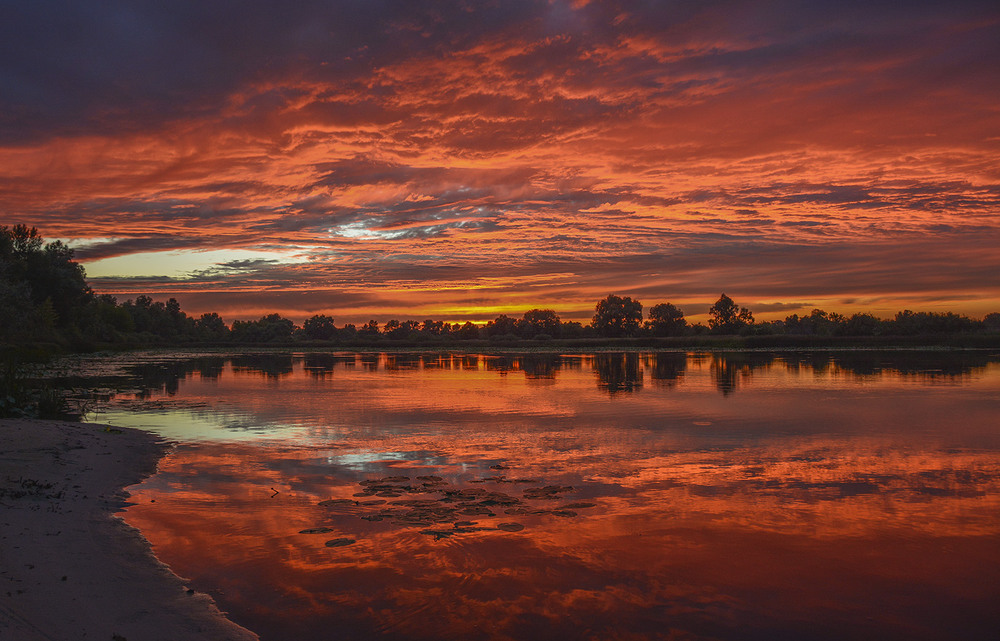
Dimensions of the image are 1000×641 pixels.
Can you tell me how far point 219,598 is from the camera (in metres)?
7.55

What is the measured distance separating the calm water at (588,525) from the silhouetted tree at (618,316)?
502ft

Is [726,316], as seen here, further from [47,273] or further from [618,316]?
[47,273]

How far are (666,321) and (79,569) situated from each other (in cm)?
17074

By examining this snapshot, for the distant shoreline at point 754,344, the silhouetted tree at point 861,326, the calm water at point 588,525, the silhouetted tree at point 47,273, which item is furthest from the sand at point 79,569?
the silhouetted tree at point 861,326

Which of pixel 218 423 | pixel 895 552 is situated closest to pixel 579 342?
pixel 218 423

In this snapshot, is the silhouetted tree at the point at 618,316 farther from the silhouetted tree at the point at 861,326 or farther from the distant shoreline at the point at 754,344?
the silhouetted tree at the point at 861,326

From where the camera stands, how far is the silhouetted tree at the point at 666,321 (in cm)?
16900

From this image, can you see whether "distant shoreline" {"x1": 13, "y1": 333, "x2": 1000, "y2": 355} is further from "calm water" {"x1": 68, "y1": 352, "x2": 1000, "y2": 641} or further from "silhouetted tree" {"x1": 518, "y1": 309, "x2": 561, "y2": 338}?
"calm water" {"x1": 68, "y1": 352, "x2": 1000, "y2": 641}

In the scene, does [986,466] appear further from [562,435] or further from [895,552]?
[562,435]

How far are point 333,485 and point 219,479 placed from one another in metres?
2.71

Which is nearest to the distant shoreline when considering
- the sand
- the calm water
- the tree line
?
the tree line

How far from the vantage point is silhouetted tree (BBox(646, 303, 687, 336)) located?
169000 mm

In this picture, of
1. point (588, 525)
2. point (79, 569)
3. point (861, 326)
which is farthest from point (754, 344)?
point (79, 569)

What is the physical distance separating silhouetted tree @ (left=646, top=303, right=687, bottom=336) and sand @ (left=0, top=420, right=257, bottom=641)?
16577cm
